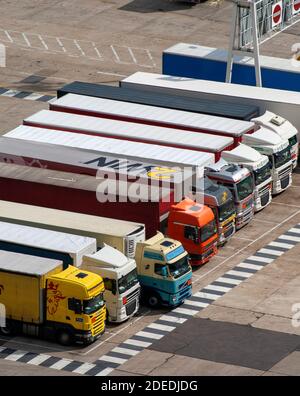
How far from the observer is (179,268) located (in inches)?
2881

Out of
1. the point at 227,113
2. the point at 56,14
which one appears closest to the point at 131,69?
the point at 56,14

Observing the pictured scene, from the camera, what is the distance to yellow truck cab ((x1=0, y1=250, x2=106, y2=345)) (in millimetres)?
68312

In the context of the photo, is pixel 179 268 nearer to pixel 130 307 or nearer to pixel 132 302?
pixel 132 302

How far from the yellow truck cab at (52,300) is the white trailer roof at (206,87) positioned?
2992cm

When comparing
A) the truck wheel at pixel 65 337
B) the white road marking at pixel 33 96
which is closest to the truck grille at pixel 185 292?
the truck wheel at pixel 65 337

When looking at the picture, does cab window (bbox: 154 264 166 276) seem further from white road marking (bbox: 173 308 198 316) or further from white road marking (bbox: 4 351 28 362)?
white road marking (bbox: 4 351 28 362)

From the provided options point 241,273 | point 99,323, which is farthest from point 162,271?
point 241,273

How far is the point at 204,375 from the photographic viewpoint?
65.9 metres

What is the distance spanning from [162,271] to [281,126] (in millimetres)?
22020

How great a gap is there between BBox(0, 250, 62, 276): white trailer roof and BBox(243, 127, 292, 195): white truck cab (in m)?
23.2

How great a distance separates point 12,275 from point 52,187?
11986 millimetres

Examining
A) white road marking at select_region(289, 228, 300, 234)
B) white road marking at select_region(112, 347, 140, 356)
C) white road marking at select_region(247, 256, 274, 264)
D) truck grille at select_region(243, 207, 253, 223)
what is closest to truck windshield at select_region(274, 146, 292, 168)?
truck grille at select_region(243, 207, 253, 223)

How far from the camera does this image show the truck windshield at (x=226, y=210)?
79938 mm

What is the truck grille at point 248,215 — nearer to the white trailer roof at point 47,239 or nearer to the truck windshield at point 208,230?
the truck windshield at point 208,230
